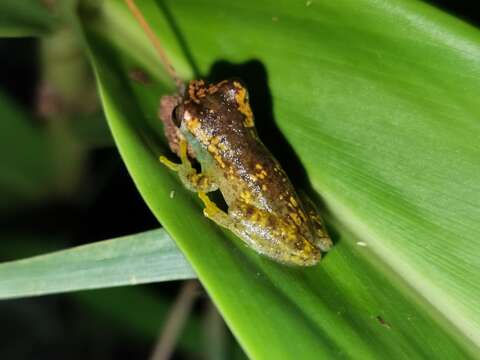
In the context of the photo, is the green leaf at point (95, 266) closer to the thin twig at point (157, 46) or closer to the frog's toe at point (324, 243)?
the frog's toe at point (324, 243)

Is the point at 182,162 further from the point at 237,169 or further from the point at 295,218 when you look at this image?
the point at 295,218

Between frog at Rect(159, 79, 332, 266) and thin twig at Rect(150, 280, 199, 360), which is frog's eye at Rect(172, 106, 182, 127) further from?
thin twig at Rect(150, 280, 199, 360)

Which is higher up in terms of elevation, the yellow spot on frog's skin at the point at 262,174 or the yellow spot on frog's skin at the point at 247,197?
the yellow spot on frog's skin at the point at 262,174

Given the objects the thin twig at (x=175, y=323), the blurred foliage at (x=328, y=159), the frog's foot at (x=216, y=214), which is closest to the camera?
the blurred foliage at (x=328, y=159)

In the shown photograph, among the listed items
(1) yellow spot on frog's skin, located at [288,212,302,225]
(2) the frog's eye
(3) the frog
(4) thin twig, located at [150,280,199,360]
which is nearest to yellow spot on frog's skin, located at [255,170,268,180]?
(3) the frog

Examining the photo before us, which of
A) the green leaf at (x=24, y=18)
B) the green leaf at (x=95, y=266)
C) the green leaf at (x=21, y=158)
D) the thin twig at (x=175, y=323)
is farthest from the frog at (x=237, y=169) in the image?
the green leaf at (x=21, y=158)

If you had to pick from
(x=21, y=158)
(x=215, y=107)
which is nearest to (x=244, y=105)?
(x=215, y=107)

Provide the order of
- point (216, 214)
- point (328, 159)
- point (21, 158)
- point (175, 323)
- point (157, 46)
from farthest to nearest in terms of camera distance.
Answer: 1. point (21, 158)
2. point (175, 323)
3. point (157, 46)
4. point (328, 159)
5. point (216, 214)
